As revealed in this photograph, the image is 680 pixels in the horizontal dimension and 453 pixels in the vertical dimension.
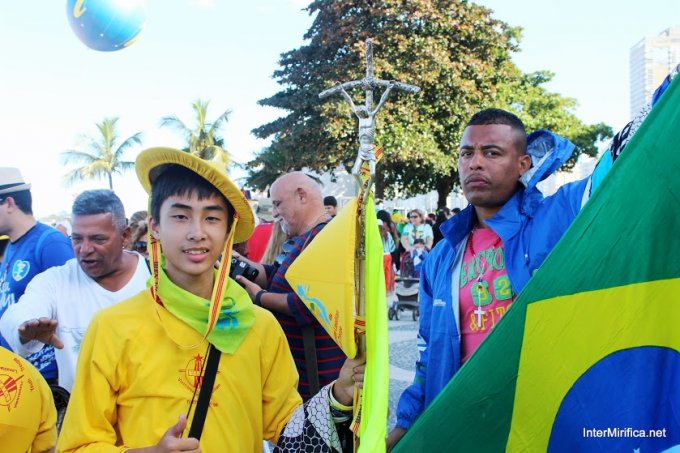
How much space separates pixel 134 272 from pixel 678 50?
221 ft

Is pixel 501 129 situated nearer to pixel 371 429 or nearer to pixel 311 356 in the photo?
pixel 371 429

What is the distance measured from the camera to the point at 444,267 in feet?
8.35

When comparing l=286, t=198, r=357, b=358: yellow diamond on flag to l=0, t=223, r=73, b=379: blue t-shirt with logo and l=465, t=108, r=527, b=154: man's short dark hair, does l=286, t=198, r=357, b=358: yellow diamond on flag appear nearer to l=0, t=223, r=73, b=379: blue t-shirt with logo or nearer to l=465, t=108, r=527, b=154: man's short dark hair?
Result: l=465, t=108, r=527, b=154: man's short dark hair

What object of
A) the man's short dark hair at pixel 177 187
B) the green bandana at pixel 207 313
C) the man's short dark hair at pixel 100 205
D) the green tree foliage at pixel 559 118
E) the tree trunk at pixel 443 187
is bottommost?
the green bandana at pixel 207 313

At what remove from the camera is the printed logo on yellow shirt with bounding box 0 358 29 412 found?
6.23 feet

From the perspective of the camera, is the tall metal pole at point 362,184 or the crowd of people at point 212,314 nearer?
the tall metal pole at point 362,184

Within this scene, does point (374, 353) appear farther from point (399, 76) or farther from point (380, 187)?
point (380, 187)

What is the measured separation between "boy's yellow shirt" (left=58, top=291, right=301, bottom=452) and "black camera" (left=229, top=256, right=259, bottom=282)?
5.94 feet

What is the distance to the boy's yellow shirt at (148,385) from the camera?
6.01 feet

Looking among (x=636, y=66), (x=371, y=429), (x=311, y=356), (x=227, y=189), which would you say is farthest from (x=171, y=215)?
(x=636, y=66)

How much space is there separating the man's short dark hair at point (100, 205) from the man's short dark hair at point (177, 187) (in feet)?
3.11

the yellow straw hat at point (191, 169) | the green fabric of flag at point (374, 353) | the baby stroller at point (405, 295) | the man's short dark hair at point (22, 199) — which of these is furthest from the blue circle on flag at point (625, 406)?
the baby stroller at point (405, 295)

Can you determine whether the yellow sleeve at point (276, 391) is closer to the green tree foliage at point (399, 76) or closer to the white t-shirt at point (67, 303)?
the white t-shirt at point (67, 303)

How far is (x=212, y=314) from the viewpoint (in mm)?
1951
